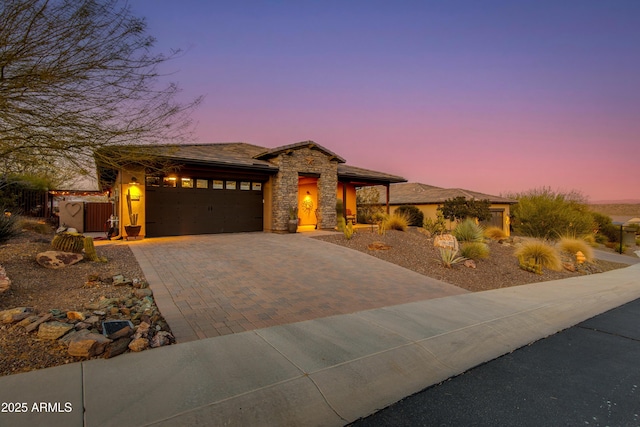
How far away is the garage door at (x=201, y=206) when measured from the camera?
13.9m

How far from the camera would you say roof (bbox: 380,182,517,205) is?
26375 millimetres

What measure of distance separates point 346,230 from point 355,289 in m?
5.97

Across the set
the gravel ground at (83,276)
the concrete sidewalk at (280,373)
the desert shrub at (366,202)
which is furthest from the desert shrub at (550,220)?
the concrete sidewalk at (280,373)

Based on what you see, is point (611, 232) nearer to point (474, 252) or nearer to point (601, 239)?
point (601, 239)

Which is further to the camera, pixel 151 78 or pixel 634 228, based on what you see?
pixel 634 228

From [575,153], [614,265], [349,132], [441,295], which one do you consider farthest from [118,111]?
[575,153]

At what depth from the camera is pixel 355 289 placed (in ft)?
22.4

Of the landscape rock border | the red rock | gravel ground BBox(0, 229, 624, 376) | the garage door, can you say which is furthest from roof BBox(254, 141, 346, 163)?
the red rock

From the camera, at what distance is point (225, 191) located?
15609mm

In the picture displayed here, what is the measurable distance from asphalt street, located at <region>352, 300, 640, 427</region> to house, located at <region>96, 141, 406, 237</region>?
12465 millimetres

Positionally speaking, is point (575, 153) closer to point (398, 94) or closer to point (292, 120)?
point (398, 94)

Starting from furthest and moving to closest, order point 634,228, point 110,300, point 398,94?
1. point 634,228
2. point 398,94
3. point 110,300

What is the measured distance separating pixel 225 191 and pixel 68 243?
8.14 m

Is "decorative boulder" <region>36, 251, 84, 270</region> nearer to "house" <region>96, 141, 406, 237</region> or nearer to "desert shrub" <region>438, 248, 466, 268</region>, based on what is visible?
"house" <region>96, 141, 406, 237</region>
